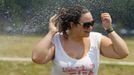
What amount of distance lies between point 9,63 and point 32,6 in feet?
22.9

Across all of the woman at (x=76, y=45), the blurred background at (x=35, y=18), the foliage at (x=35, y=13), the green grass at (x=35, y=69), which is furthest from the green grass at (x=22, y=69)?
the foliage at (x=35, y=13)

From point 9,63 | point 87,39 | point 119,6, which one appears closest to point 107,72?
point 9,63

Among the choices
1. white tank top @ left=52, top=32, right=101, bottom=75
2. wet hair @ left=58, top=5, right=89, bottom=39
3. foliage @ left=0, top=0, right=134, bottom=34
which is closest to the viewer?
white tank top @ left=52, top=32, right=101, bottom=75

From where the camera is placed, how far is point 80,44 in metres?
4.66

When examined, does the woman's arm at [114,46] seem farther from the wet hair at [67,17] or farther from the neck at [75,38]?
the wet hair at [67,17]

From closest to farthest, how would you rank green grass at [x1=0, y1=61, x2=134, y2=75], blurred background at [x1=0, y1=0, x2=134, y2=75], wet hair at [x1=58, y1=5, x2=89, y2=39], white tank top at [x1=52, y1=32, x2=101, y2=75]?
white tank top at [x1=52, y1=32, x2=101, y2=75] < wet hair at [x1=58, y1=5, x2=89, y2=39] < green grass at [x1=0, y1=61, x2=134, y2=75] < blurred background at [x1=0, y1=0, x2=134, y2=75]

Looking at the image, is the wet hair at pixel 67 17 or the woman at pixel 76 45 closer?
the woman at pixel 76 45

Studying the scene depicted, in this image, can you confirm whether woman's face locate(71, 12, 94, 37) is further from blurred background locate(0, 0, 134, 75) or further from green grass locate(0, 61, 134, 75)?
blurred background locate(0, 0, 134, 75)

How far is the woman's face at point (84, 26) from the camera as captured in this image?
14.8 ft

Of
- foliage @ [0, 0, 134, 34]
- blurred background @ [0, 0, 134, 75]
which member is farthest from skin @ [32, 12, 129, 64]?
foliage @ [0, 0, 134, 34]

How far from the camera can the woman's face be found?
451 cm

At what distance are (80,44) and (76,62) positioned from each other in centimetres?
20

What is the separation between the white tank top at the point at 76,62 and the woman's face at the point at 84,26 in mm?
151

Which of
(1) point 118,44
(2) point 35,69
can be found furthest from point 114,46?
(2) point 35,69
